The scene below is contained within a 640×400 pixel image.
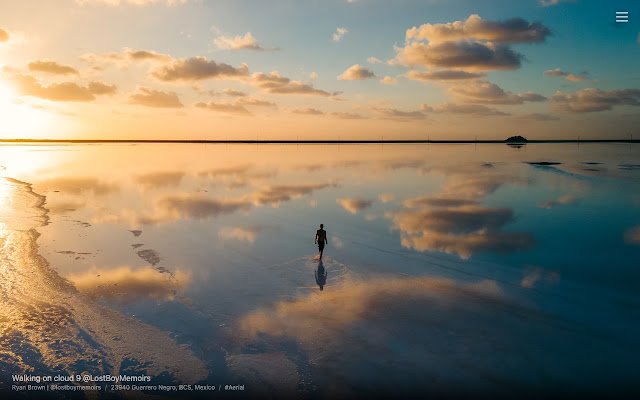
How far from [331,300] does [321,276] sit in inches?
112

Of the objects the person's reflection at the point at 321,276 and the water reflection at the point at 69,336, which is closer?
the water reflection at the point at 69,336

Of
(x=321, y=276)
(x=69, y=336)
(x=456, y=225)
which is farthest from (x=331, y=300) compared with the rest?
(x=456, y=225)

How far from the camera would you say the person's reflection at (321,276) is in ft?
55.6

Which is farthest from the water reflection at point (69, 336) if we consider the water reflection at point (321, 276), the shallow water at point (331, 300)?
the water reflection at point (321, 276)

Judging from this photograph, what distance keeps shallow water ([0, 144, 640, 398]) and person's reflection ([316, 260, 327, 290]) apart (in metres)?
0.33

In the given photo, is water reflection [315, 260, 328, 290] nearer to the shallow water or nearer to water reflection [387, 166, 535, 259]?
the shallow water

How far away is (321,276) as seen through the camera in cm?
1788

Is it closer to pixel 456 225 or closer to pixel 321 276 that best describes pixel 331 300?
pixel 321 276

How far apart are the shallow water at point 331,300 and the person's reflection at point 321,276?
33cm

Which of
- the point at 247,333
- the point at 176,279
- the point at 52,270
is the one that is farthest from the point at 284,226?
the point at 247,333

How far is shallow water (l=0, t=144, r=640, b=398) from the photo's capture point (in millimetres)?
10734

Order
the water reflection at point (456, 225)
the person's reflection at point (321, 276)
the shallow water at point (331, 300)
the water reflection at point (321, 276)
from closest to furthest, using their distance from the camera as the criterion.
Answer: the shallow water at point (331, 300) → the water reflection at point (321, 276) → the person's reflection at point (321, 276) → the water reflection at point (456, 225)

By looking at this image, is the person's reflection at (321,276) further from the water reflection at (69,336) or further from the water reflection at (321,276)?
the water reflection at (69,336)

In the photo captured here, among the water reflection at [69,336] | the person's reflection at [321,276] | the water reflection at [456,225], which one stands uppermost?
the water reflection at [456,225]
